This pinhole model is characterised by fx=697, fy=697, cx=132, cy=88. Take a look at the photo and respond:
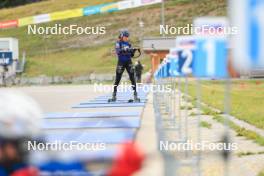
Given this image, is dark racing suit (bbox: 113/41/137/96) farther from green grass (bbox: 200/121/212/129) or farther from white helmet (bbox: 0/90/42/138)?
white helmet (bbox: 0/90/42/138)

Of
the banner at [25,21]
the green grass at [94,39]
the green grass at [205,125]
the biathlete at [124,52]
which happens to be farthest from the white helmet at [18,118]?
the banner at [25,21]

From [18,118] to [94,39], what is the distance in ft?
212

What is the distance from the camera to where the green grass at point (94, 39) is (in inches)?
2274

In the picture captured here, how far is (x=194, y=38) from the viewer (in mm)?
5930

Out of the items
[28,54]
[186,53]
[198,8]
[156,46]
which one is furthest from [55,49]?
[186,53]

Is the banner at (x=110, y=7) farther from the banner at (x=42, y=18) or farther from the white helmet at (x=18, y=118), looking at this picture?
the white helmet at (x=18, y=118)

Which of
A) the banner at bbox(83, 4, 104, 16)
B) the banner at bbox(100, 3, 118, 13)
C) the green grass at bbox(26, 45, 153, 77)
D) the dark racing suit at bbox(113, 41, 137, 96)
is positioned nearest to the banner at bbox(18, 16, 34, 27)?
the banner at bbox(83, 4, 104, 16)

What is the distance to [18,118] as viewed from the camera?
128 inches

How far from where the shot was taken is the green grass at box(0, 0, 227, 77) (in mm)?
57753

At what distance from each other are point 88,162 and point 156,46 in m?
28.1

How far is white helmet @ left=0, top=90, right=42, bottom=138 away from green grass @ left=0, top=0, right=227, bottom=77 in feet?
164

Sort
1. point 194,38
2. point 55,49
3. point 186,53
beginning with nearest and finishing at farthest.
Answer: point 194,38, point 186,53, point 55,49

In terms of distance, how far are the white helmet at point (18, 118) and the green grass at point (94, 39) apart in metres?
50.0

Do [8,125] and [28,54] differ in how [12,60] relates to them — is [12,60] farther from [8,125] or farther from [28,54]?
[8,125]
